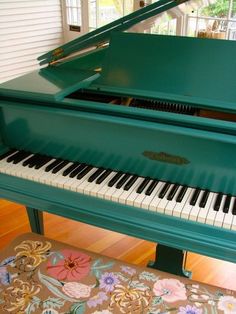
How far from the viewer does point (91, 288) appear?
4.26 feet

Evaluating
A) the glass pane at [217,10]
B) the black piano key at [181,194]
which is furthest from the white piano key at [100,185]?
the glass pane at [217,10]

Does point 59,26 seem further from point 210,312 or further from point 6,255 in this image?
point 210,312

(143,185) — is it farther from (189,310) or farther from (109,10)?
(109,10)

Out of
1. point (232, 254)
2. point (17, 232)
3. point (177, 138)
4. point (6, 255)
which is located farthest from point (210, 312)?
point (17, 232)

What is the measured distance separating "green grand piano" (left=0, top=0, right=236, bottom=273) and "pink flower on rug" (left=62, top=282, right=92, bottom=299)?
1.06 feet

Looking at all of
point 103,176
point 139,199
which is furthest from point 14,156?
point 139,199

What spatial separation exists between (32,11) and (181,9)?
3035mm

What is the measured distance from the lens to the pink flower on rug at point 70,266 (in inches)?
53.4

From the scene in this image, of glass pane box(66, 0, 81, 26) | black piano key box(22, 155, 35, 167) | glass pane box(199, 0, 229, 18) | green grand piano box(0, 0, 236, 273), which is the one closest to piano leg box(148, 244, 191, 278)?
green grand piano box(0, 0, 236, 273)

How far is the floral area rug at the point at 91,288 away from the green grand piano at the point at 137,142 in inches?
7.2

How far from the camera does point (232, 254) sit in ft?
4.47

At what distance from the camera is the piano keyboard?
54.2 inches

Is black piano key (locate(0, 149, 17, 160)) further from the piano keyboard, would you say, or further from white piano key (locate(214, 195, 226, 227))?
white piano key (locate(214, 195, 226, 227))

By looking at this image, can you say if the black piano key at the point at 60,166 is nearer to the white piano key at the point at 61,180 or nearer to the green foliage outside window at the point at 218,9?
the white piano key at the point at 61,180
